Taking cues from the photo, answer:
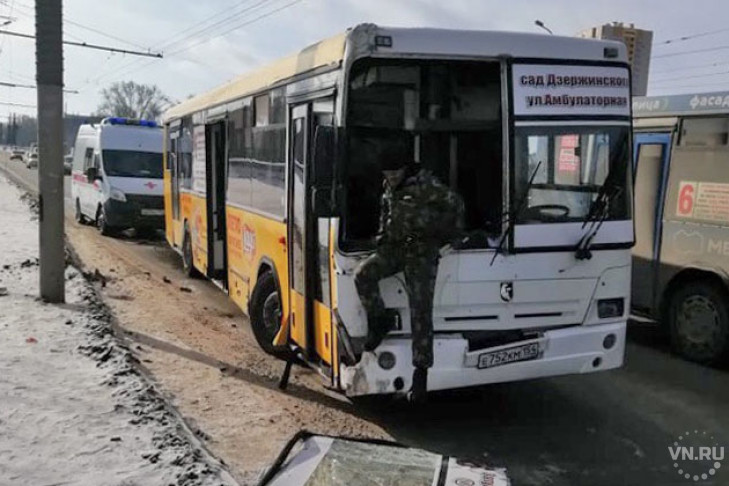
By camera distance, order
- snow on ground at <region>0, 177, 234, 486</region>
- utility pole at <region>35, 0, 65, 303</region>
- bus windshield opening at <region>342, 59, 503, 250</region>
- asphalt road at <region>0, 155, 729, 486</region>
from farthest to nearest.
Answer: utility pole at <region>35, 0, 65, 303</region> < bus windshield opening at <region>342, 59, 503, 250</region> < asphalt road at <region>0, 155, 729, 486</region> < snow on ground at <region>0, 177, 234, 486</region>

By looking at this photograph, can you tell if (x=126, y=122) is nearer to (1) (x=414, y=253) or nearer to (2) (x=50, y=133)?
(2) (x=50, y=133)

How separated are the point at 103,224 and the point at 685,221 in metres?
14.8

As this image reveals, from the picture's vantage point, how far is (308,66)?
19.7 feet

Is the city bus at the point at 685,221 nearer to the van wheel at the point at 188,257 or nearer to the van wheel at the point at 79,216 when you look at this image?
the van wheel at the point at 188,257

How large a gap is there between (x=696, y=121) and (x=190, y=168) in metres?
7.47

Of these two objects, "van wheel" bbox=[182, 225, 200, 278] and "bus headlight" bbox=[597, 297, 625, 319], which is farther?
"van wheel" bbox=[182, 225, 200, 278]

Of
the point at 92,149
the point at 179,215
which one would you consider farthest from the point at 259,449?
the point at 92,149

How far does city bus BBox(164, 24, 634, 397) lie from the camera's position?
5289 millimetres

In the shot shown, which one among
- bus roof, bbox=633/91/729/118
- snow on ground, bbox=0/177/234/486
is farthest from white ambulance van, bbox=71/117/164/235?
bus roof, bbox=633/91/729/118

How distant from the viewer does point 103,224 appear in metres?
18.8

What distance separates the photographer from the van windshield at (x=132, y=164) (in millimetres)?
18469

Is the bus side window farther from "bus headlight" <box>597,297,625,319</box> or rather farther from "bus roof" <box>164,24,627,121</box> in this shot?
"bus headlight" <box>597,297,625,319</box>

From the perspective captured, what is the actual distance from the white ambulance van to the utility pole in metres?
8.95

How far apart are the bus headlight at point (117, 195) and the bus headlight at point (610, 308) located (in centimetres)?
1462
